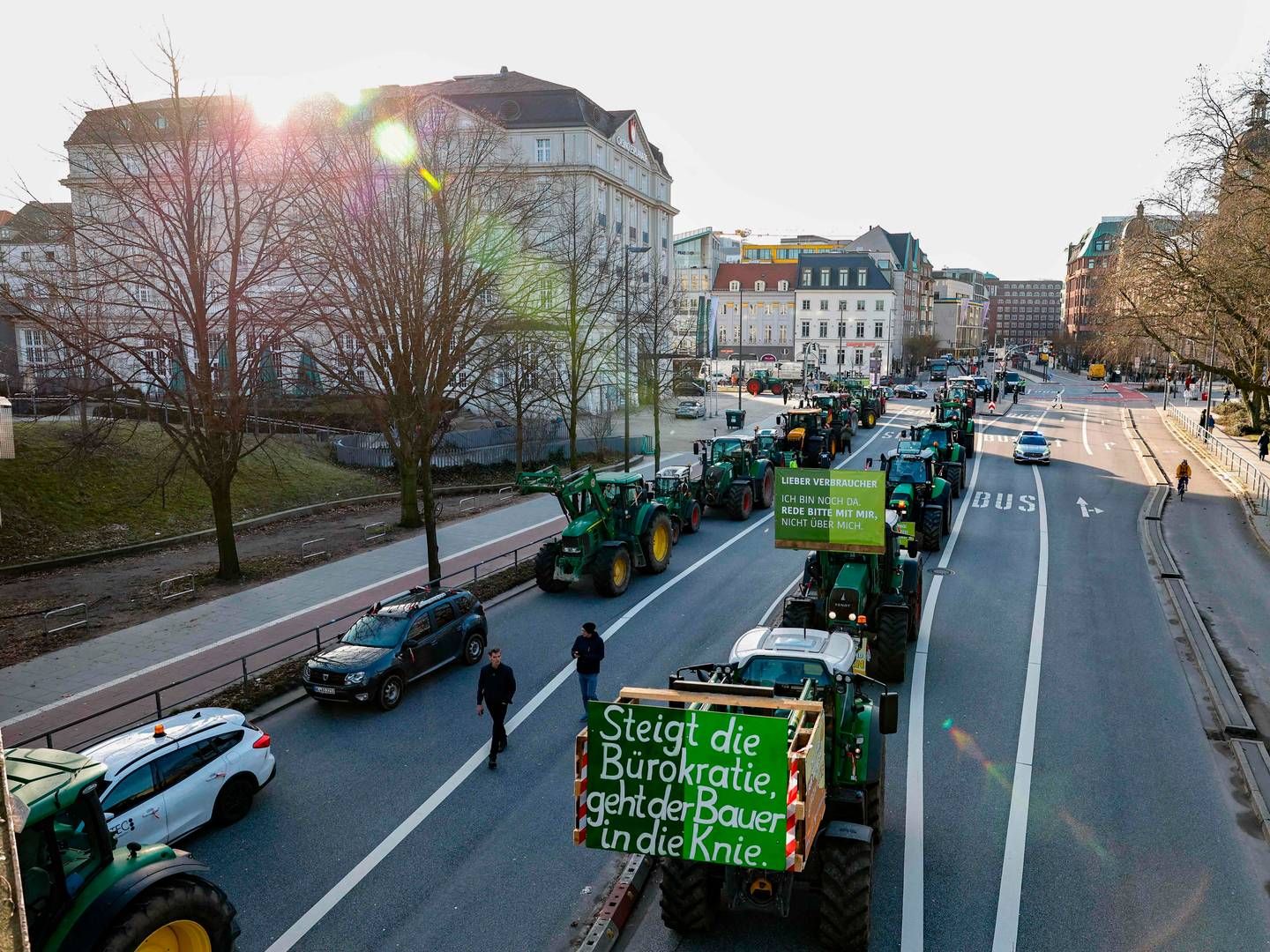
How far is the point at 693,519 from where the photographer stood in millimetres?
27219

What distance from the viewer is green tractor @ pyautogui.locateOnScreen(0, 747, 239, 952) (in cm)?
623

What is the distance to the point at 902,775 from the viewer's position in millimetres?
11781

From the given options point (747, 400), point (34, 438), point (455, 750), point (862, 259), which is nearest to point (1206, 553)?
point (455, 750)

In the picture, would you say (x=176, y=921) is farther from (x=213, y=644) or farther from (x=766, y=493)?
(x=766, y=493)

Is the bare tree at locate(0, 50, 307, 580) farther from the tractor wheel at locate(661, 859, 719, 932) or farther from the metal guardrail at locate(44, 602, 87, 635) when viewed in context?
the tractor wheel at locate(661, 859, 719, 932)

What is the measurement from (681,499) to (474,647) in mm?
11272

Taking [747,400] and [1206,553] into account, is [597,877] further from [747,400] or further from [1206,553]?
[747,400]

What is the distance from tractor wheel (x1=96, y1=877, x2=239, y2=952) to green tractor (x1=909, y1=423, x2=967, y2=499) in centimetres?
2775

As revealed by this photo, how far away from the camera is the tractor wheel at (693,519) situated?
26.9m

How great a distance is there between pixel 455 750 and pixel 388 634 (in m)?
2.69

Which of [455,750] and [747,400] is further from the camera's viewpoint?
[747,400]

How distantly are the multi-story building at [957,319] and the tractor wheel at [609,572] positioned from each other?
135 m

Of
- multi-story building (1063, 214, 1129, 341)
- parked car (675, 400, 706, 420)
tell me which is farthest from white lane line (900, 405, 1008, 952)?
multi-story building (1063, 214, 1129, 341)

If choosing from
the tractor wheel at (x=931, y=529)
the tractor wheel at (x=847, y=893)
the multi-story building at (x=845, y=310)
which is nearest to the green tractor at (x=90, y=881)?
the tractor wheel at (x=847, y=893)
